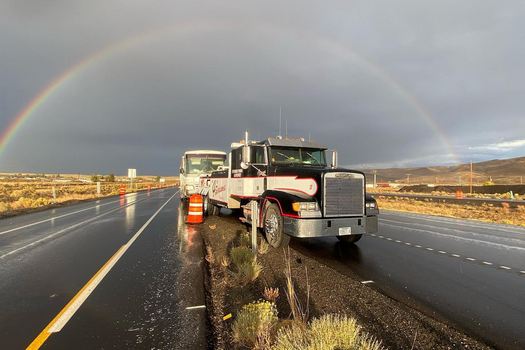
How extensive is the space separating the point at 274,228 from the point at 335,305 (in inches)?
Answer: 162

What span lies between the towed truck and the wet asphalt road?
7.20 feet

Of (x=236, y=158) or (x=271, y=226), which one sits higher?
(x=236, y=158)

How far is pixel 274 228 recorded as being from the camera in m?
8.69

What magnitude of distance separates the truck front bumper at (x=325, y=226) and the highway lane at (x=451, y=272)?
653 millimetres

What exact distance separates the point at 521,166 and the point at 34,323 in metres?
197

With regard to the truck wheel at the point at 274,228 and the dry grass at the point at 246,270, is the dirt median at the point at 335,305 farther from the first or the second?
the truck wheel at the point at 274,228

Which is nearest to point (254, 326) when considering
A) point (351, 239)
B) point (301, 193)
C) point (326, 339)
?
point (326, 339)

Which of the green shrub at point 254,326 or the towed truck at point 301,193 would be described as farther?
the towed truck at point 301,193

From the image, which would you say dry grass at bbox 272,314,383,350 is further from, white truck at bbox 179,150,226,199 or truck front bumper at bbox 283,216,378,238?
white truck at bbox 179,150,226,199

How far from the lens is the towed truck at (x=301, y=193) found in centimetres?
780

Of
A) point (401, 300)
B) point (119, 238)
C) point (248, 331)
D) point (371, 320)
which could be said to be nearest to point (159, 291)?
point (248, 331)

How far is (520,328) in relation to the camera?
4.22m

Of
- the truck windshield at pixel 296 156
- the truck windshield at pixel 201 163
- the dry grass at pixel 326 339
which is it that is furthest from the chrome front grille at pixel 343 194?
the truck windshield at pixel 201 163

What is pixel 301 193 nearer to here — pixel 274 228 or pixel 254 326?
pixel 274 228
